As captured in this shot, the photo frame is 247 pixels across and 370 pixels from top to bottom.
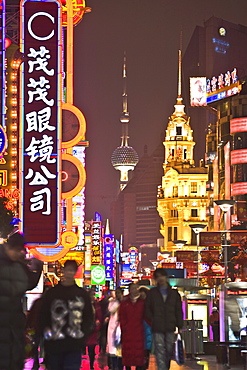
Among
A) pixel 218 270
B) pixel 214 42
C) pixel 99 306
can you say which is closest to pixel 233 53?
pixel 214 42

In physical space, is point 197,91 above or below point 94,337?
above

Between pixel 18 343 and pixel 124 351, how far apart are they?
5.23m

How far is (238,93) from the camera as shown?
10750cm

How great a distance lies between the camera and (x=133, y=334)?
16.7m

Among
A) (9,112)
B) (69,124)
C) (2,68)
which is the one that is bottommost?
(69,124)

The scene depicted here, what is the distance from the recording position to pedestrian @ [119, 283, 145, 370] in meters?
16.6

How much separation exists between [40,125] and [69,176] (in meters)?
2.24

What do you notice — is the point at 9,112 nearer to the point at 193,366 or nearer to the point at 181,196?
the point at 193,366

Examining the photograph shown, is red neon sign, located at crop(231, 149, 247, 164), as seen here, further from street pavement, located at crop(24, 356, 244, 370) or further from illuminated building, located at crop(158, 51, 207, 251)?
street pavement, located at crop(24, 356, 244, 370)

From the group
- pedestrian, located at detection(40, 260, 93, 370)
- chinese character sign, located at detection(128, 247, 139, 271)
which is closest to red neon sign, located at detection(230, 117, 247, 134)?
pedestrian, located at detection(40, 260, 93, 370)

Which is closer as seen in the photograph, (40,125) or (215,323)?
(215,323)

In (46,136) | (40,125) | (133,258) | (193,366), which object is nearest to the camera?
(193,366)

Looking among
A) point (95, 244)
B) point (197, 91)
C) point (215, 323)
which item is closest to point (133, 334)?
point (215, 323)

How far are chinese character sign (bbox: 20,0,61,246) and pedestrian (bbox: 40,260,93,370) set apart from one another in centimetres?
2511
